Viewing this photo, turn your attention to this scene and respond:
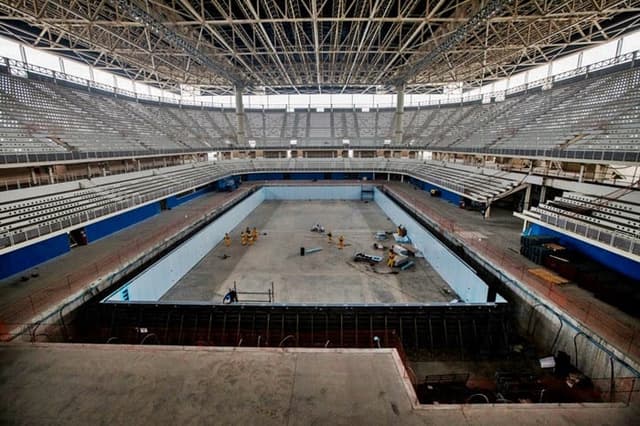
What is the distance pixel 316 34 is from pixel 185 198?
55.4 feet

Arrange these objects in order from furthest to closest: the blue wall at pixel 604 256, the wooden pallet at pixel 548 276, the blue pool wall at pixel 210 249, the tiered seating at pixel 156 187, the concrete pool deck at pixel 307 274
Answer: the concrete pool deck at pixel 307 274 < the tiered seating at pixel 156 187 < the blue pool wall at pixel 210 249 < the wooden pallet at pixel 548 276 < the blue wall at pixel 604 256

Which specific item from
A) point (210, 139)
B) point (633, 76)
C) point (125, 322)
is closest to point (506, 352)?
point (125, 322)

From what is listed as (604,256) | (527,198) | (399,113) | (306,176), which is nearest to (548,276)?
(604,256)

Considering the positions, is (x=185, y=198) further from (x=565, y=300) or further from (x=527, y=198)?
(x=527, y=198)

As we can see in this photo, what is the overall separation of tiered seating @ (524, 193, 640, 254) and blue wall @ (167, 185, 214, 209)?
2304 centimetres

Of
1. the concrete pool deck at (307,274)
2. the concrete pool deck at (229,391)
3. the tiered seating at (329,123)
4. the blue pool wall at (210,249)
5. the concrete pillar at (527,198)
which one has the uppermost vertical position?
the tiered seating at (329,123)

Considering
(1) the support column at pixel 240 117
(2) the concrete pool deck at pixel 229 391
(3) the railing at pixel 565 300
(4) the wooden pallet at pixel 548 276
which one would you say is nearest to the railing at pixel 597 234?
(4) the wooden pallet at pixel 548 276

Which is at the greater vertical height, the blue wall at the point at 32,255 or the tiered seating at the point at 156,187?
the tiered seating at the point at 156,187

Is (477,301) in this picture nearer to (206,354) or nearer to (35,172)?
(206,354)

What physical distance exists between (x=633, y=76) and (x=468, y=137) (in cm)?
1213

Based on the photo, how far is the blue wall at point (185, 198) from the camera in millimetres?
21469

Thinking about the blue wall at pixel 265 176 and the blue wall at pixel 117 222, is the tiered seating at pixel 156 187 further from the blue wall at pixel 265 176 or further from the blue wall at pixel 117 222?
the blue wall at pixel 265 176

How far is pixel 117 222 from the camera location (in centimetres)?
1541

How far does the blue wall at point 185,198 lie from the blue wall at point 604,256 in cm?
2372
